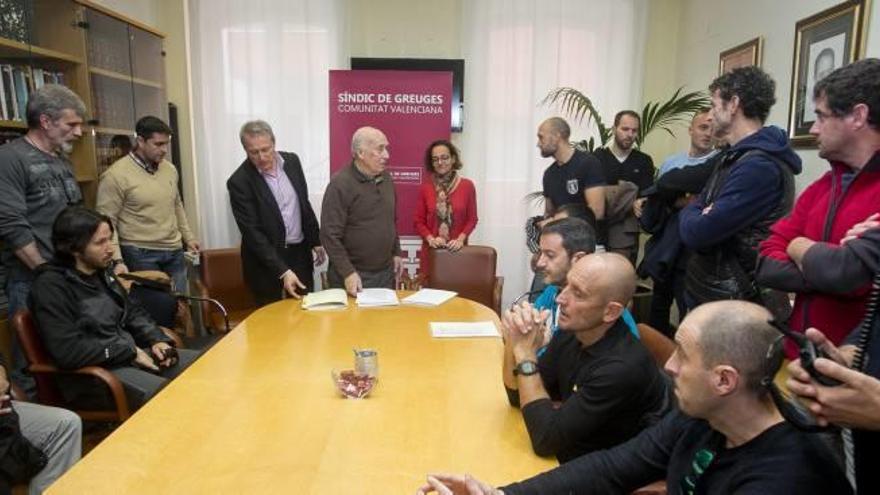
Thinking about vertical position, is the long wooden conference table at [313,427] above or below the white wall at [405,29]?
below

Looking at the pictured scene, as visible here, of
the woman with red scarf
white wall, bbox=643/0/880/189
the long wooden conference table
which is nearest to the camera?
the long wooden conference table

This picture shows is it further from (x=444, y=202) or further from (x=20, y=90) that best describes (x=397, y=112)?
(x=20, y=90)

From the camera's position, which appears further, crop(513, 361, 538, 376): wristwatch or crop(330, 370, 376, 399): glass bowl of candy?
crop(330, 370, 376, 399): glass bowl of candy

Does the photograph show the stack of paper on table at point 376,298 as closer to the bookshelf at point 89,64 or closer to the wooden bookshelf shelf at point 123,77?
the bookshelf at point 89,64

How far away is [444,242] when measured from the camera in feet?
12.3

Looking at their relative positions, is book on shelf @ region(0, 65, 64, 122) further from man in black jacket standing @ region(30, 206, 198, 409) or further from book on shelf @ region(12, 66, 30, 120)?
man in black jacket standing @ region(30, 206, 198, 409)

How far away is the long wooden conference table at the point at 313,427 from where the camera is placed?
128 cm

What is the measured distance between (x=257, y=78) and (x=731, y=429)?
175 inches

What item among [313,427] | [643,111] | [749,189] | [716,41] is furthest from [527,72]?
[313,427]

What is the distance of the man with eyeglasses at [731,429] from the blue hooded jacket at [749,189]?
981 millimetres

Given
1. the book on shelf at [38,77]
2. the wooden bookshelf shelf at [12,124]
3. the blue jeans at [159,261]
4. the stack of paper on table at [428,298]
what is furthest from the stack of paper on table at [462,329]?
the book on shelf at [38,77]

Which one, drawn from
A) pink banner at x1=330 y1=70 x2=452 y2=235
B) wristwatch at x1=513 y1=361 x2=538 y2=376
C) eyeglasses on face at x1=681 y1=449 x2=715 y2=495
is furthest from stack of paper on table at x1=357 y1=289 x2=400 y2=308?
eyeglasses on face at x1=681 y1=449 x2=715 y2=495

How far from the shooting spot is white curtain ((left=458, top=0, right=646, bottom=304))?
455 cm

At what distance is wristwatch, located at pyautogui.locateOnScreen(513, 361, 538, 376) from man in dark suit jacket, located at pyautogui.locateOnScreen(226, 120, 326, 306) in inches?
66.3
